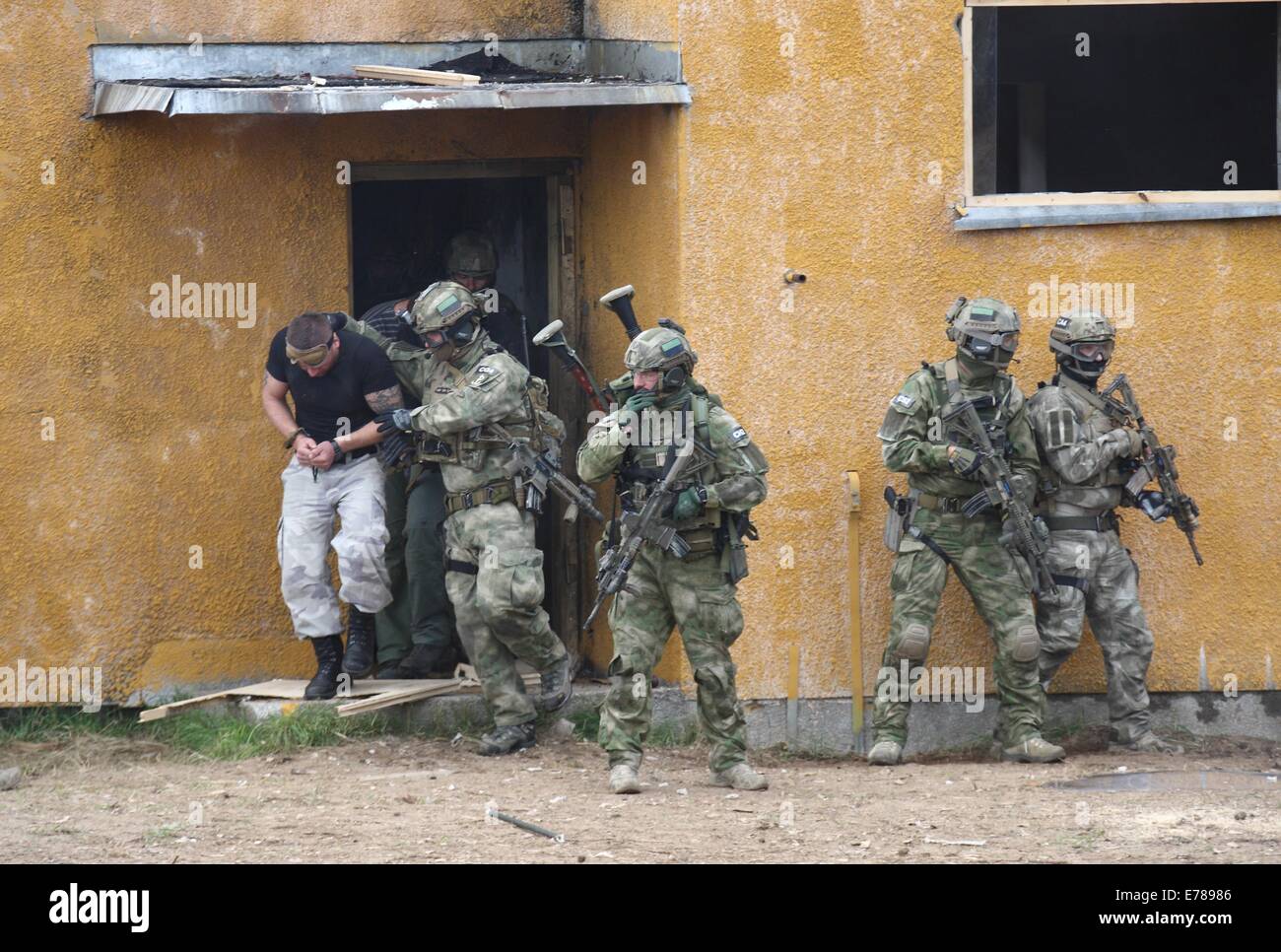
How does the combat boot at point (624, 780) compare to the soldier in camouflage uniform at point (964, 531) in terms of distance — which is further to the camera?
the soldier in camouflage uniform at point (964, 531)

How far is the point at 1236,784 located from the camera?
7891 mm

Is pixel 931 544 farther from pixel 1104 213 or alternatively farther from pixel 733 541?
pixel 1104 213

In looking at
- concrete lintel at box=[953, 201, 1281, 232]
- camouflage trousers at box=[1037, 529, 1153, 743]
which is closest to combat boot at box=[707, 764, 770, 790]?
camouflage trousers at box=[1037, 529, 1153, 743]

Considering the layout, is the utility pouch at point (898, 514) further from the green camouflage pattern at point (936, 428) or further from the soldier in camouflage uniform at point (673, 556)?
the soldier in camouflage uniform at point (673, 556)

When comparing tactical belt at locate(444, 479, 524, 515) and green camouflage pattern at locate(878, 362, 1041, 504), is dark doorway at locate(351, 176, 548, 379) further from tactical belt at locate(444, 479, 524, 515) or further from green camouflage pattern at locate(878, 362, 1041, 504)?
green camouflage pattern at locate(878, 362, 1041, 504)

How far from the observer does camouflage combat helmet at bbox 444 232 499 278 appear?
9000mm

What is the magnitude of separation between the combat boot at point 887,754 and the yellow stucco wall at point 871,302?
38 centimetres

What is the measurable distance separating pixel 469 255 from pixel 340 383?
41.6 inches

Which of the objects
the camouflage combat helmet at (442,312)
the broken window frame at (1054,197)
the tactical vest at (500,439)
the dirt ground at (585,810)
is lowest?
the dirt ground at (585,810)

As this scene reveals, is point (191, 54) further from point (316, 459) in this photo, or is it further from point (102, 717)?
point (102, 717)

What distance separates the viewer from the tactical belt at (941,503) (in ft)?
26.6

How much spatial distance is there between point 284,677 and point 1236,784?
4.37 meters

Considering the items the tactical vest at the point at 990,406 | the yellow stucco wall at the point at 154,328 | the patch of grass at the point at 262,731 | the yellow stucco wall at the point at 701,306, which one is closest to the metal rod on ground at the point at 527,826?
the patch of grass at the point at 262,731
